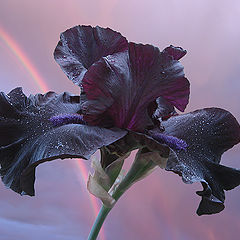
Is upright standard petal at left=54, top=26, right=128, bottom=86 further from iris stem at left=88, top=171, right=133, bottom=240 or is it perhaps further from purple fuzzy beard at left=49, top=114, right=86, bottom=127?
iris stem at left=88, top=171, right=133, bottom=240

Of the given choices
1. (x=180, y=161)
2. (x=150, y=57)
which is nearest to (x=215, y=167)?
(x=180, y=161)

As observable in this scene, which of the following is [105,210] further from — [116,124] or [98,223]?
[116,124]

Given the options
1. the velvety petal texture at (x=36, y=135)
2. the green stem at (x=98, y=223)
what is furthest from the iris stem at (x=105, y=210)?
the velvety petal texture at (x=36, y=135)

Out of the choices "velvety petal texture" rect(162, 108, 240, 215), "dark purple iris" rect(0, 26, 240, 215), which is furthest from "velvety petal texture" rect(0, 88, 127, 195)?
"velvety petal texture" rect(162, 108, 240, 215)

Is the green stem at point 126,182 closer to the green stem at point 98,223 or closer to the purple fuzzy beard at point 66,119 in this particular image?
the green stem at point 98,223

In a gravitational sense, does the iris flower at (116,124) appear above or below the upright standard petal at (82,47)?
below

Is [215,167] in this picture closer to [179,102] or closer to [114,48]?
[179,102]
